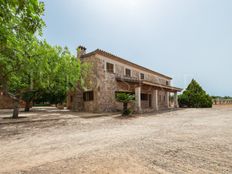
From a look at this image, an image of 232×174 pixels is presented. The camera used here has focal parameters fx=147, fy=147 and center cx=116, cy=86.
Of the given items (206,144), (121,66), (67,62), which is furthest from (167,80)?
(206,144)

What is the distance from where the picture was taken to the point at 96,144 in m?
4.44

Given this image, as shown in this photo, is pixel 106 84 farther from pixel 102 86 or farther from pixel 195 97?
pixel 195 97

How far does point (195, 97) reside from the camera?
929 inches

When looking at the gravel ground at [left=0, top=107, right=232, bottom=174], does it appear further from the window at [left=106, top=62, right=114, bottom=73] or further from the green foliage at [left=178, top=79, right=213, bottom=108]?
the green foliage at [left=178, top=79, right=213, bottom=108]

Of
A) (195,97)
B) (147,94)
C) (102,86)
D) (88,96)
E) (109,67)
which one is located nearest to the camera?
(102,86)

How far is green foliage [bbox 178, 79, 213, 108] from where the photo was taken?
76.4 feet

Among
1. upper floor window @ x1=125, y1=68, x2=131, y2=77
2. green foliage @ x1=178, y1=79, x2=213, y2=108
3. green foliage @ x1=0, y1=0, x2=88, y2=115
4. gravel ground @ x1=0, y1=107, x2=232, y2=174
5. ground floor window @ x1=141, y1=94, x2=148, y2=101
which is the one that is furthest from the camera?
green foliage @ x1=178, y1=79, x2=213, y2=108

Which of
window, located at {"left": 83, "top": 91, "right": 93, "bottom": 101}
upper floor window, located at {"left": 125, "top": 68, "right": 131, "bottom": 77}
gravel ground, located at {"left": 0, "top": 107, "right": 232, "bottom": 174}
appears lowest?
gravel ground, located at {"left": 0, "top": 107, "right": 232, "bottom": 174}

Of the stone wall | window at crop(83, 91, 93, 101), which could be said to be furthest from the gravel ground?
window at crop(83, 91, 93, 101)

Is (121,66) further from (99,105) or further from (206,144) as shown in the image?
(206,144)

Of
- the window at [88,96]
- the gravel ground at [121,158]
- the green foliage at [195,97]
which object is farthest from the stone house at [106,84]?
the gravel ground at [121,158]

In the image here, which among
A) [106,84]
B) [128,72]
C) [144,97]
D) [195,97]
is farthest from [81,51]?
[195,97]

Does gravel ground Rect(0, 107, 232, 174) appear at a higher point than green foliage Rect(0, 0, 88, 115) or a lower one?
lower

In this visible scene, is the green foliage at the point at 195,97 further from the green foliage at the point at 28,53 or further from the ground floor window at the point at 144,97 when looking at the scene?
the green foliage at the point at 28,53
